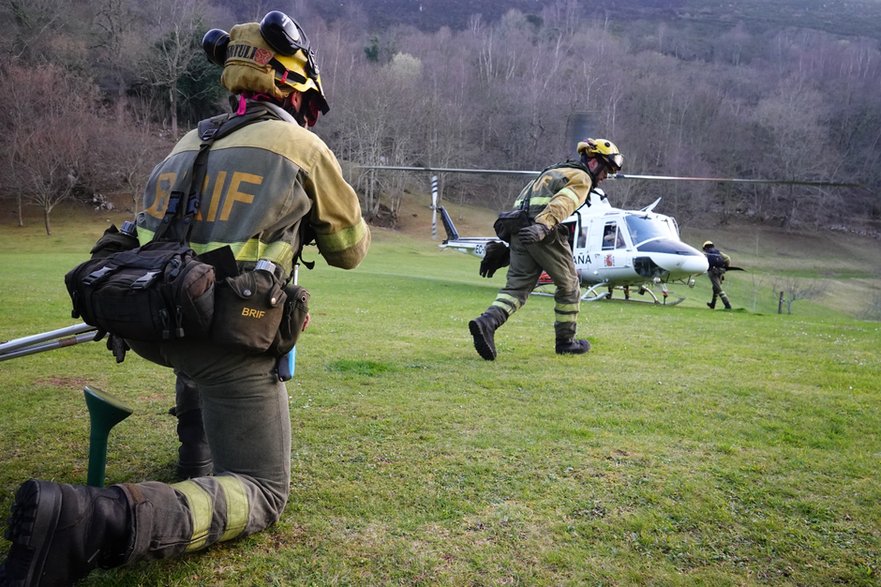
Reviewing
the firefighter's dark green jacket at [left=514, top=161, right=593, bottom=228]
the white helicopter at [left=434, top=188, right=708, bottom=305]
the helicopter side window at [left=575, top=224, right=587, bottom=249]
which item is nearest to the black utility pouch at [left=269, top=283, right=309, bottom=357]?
the firefighter's dark green jacket at [left=514, top=161, right=593, bottom=228]

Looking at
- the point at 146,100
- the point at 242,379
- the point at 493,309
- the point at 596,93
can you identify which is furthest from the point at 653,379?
the point at 596,93

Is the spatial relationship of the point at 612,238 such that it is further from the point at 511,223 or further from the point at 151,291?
the point at 151,291

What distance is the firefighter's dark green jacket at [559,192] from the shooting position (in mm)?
6449

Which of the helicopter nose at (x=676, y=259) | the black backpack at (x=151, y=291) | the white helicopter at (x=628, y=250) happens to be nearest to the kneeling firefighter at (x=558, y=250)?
the black backpack at (x=151, y=291)

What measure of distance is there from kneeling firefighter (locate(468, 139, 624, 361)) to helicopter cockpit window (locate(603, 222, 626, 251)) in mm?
9081

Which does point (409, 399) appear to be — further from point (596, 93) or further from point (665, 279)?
point (596, 93)

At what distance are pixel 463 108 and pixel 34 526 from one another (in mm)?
60950

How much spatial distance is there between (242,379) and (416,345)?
467 centimetres

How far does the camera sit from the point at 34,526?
1.99 m

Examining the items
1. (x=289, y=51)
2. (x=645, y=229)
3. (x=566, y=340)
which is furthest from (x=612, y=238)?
(x=289, y=51)

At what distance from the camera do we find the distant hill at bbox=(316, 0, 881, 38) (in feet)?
398

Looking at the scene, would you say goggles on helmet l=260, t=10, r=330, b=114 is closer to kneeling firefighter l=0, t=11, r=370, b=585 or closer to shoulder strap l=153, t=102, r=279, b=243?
kneeling firefighter l=0, t=11, r=370, b=585

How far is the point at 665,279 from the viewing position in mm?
15531

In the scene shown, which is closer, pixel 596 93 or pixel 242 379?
pixel 242 379
